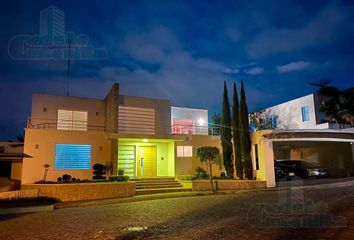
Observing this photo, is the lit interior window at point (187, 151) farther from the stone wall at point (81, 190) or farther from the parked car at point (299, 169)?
the parked car at point (299, 169)

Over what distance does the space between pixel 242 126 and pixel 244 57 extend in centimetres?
2052

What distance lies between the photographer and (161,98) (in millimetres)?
18375

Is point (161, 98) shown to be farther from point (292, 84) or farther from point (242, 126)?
point (292, 84)

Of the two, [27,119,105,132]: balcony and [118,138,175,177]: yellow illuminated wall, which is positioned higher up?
[27,119,105,132]: balcony

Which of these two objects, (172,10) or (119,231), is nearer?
(119,231)

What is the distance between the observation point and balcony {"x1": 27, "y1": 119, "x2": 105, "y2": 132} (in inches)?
630

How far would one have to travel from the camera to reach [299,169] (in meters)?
20.2

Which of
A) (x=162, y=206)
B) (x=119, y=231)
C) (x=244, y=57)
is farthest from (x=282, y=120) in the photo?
(x=119, y=231)

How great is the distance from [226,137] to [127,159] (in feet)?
21.8

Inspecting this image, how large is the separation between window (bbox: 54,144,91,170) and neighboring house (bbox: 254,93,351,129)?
747 inches

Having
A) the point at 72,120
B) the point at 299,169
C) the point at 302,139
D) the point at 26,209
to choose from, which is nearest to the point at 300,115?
the point at 299,169

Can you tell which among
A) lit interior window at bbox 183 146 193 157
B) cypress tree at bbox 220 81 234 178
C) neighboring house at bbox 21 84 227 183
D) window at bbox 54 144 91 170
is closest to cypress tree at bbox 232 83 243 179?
cypress tree at bbox 220 81 234 178

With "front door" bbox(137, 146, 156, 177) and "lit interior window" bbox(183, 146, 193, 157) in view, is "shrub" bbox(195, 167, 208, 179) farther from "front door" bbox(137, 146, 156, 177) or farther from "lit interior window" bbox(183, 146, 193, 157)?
"front door" bbox(137, 146, 156, 177)

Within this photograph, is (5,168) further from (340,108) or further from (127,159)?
(340,108)
